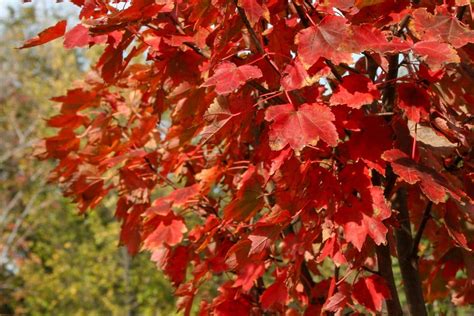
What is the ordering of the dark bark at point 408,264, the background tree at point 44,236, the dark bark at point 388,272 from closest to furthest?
the dark bark at point 388,272
the dark bark at point 408,264
the background tree at point 44,236

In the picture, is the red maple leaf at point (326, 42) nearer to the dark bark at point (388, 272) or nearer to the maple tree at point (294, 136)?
the maple tree at point (294, 136)

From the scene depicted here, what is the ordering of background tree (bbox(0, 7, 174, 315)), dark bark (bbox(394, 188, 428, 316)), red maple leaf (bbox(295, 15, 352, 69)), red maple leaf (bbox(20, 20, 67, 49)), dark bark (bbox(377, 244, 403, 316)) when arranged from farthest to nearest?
background tree (bbox(0, 7, 174, 315)) < dark bark (bbox(394, 188, 428, 316)) < dark bark (bbox(377, 244, 403, 316)) < red maple leaf (bbox(20, 20, 67, 49)) < red maple leaf (bbox(295, 15, 352, 69))

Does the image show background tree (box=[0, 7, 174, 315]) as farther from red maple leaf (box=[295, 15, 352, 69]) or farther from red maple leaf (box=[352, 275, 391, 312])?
red maple leaf (box=[295, 15, 352, 69])

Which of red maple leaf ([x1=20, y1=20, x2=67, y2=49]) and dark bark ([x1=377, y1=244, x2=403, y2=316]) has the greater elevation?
red maple leaf ([x1=20, y1=20, x2=67, y2=49])

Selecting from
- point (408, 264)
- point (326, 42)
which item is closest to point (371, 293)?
point (408, 264)

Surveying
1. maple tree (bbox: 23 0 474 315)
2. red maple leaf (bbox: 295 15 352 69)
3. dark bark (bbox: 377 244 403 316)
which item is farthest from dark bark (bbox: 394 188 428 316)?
red maple leaf (bbox: 295 15 352 69)

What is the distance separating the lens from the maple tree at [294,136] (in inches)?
46.0

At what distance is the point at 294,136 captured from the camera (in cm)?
112

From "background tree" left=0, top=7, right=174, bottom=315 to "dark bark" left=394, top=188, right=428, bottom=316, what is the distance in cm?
931

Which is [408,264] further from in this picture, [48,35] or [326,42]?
[48,35]

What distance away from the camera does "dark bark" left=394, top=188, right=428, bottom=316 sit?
1.67m

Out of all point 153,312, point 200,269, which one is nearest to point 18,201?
point 153,312

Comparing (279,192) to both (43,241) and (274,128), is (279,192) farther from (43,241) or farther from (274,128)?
(43,241)

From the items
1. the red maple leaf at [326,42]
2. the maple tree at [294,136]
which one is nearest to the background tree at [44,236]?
the maple tree at [294,136]
